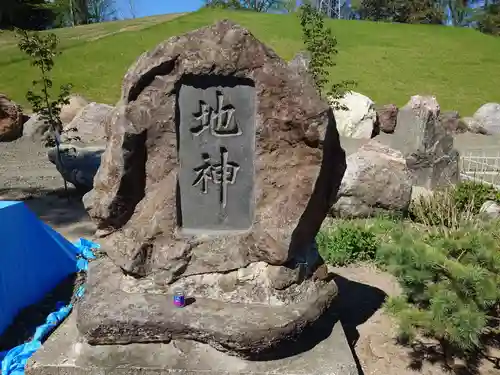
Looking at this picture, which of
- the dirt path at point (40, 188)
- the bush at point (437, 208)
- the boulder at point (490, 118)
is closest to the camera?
the bush at point (437, 208)

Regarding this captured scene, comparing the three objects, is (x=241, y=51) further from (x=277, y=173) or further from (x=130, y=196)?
(x=130, y=196)

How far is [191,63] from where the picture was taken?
2.90 m

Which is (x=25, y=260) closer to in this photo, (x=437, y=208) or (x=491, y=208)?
(x=437, y=208)

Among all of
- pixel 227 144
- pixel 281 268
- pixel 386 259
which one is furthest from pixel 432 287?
pixel 227 144

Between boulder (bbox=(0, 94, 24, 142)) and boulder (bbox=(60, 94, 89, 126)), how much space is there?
140cm

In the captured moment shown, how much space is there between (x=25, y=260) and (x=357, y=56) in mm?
22521

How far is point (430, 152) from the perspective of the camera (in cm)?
845

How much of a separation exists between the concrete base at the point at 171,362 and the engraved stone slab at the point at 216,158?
29.2 inches

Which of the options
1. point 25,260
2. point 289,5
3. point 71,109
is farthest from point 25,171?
point 289,5

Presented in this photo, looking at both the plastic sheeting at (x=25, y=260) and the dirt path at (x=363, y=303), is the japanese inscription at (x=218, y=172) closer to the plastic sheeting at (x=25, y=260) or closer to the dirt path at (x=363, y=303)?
the dirt path at (x=363, y=303)

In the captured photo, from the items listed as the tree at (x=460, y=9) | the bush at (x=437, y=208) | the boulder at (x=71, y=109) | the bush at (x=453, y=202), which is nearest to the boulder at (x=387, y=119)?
the bush at (x=453, y=202)

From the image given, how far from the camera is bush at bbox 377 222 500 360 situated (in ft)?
8.95

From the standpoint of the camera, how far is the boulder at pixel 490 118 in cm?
1619

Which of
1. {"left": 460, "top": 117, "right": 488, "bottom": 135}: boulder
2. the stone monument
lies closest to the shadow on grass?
the stone monument
